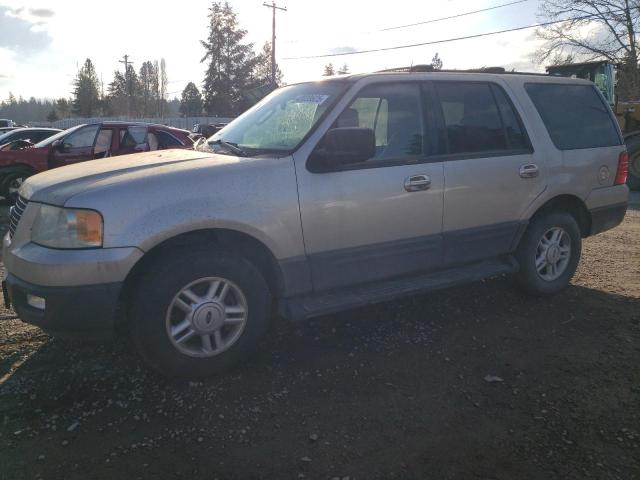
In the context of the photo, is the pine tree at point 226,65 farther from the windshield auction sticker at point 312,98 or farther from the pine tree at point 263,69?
the windshield auction sticker at point 312,98

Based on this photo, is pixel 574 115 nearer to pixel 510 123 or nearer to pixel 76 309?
pixel 510 123

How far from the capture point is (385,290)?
3699 mm

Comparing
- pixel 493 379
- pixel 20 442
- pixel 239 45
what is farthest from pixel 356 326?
pixel 239 45

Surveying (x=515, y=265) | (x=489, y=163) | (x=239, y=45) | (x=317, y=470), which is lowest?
(x=317, y=470)

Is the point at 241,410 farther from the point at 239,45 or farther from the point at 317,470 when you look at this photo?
the point at 239,45

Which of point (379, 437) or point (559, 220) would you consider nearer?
point (379, 437)

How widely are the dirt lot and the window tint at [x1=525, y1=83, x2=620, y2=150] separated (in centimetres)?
164

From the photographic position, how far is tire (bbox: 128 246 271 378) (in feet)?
9.71

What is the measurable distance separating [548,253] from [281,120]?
9.09 feet

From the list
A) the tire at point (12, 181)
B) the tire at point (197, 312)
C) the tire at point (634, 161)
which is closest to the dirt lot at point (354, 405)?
the tire at point (197, 312)

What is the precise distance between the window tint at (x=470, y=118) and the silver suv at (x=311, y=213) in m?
0.01

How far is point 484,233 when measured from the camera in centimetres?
421

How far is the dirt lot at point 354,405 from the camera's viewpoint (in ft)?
8.04

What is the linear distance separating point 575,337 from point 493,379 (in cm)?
111
